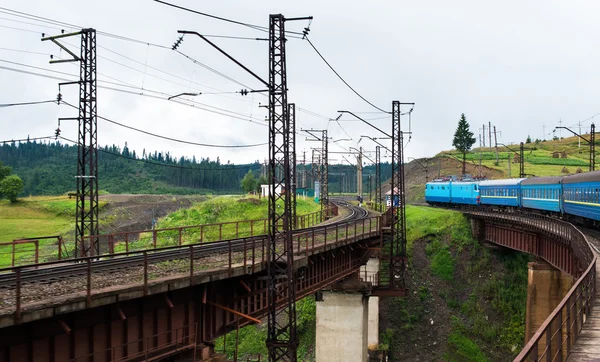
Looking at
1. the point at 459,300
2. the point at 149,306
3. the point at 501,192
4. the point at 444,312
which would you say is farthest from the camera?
the point at 501,192

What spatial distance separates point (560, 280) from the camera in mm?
32188

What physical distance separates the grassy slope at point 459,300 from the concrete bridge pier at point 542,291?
16.3ft

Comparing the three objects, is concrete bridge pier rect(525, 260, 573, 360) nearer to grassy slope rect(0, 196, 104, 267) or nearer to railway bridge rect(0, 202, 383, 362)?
railway bridge rect(0, 202, 383, 362)

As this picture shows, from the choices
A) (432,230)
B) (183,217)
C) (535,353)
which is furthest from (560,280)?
(183,217)

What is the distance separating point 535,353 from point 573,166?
347ft

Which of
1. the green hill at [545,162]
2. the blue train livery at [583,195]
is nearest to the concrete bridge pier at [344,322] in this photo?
the blue train livery at [583,195]

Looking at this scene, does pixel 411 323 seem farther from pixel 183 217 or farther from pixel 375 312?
pixel 183 217

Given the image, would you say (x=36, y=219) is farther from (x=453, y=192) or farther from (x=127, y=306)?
(x=127, y=306)

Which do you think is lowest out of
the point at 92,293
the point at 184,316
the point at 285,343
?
the point at 285,343

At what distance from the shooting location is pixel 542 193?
43250mm

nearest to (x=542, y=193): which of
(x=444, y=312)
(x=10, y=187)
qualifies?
(x=444, y=312)

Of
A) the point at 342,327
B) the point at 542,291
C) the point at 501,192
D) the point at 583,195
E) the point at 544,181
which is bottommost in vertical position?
the point at 342,327

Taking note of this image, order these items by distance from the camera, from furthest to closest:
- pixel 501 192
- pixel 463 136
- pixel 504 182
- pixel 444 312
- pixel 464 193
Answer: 1. pixel 463 136
2. pixel 464 193
3. pixel 501 192
4. pixel 504 182
5. pixel 444 312

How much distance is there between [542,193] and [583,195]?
10892 millimetres
